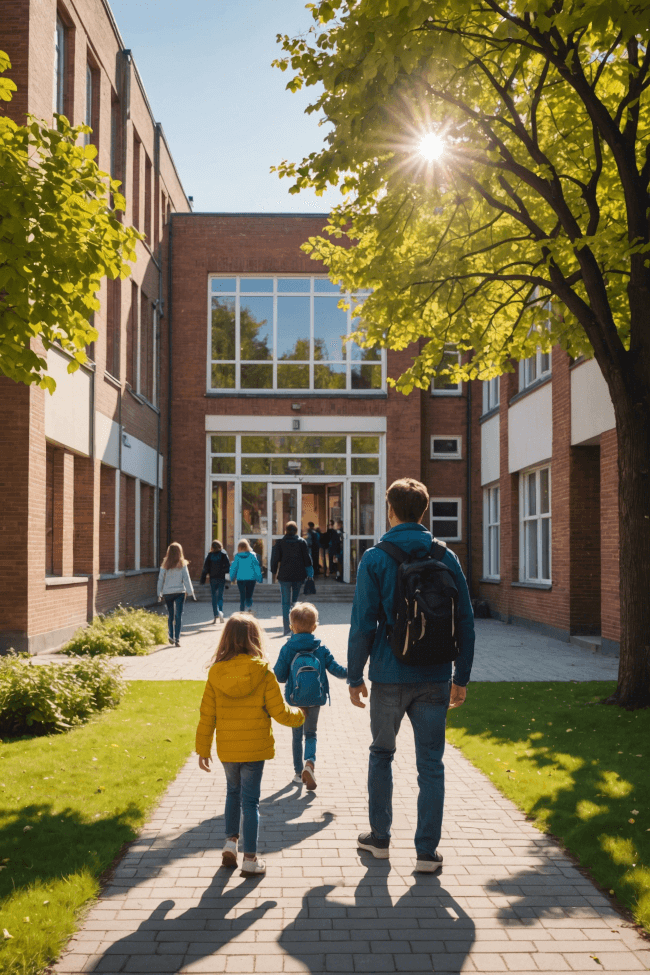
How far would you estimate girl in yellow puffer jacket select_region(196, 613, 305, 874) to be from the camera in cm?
457

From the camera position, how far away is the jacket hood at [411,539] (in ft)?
15.2

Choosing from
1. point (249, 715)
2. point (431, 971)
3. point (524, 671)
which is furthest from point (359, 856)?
point (524, 671)

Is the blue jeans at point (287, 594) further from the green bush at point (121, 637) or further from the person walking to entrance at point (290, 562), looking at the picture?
the green bush at point (121, 637)

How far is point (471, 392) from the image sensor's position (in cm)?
2675

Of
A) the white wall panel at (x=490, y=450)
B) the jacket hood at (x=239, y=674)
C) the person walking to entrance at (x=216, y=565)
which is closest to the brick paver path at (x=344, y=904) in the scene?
the jacket hood at (x=239, y=674)

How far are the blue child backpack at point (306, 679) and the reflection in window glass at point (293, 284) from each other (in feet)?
72.5

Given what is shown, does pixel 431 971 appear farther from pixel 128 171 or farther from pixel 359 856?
pixel 128 171

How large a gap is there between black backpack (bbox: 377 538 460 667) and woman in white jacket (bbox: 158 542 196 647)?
32.7 ft

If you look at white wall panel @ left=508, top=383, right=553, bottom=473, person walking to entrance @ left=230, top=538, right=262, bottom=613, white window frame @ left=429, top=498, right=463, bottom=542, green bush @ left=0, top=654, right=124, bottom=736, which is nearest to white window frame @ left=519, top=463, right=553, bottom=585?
white wall panel @ left=508, top=383, right=553, bottom=473

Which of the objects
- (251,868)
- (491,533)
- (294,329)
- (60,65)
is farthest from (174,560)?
(294,329)

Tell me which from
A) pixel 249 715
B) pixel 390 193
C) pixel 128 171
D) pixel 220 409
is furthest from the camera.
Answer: pixel 220 409

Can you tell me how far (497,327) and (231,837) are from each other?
8.94 meters

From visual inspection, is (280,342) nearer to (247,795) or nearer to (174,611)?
(174,611)

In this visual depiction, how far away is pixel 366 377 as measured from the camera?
88.5 feet
